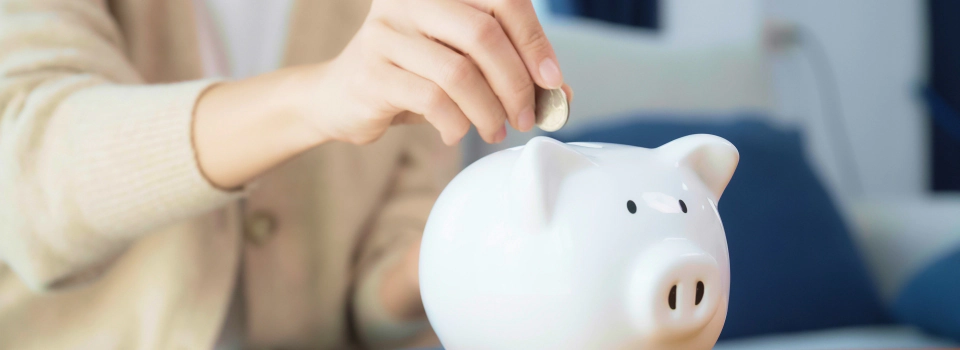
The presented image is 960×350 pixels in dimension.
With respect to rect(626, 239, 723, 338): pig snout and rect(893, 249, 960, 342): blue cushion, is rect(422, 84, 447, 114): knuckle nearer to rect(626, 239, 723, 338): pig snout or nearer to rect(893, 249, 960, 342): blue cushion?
rect(626, 239, 723, 338): pig snout

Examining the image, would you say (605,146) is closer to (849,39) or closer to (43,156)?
(43,156)

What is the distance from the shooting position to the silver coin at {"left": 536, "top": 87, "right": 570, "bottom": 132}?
0.44 m

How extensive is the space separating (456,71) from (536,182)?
Result: 0.09 metres

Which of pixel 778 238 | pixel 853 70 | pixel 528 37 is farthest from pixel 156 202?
pixel 853 70

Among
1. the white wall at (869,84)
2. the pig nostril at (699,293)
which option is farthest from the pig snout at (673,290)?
the white wall at (869,84)

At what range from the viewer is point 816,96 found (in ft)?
6.88

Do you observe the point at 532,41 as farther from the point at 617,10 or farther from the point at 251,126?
the point at 617,10

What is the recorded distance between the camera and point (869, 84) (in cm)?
212

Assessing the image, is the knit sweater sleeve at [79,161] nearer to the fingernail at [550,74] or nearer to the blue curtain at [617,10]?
the fingernail at [550,74]

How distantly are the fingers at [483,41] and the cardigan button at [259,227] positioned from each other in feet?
1.45

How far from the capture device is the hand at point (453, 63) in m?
0.42

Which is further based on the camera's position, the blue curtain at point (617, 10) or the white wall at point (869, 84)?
the white wall at point (869, 84)

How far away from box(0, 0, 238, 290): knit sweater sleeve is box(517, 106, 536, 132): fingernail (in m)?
0.27

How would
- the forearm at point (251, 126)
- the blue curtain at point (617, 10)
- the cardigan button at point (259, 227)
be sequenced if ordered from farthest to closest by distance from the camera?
the blue curtain at point (617, 10) → the cardigan button at point (259, 227) → the forearm at point (251, 126)
